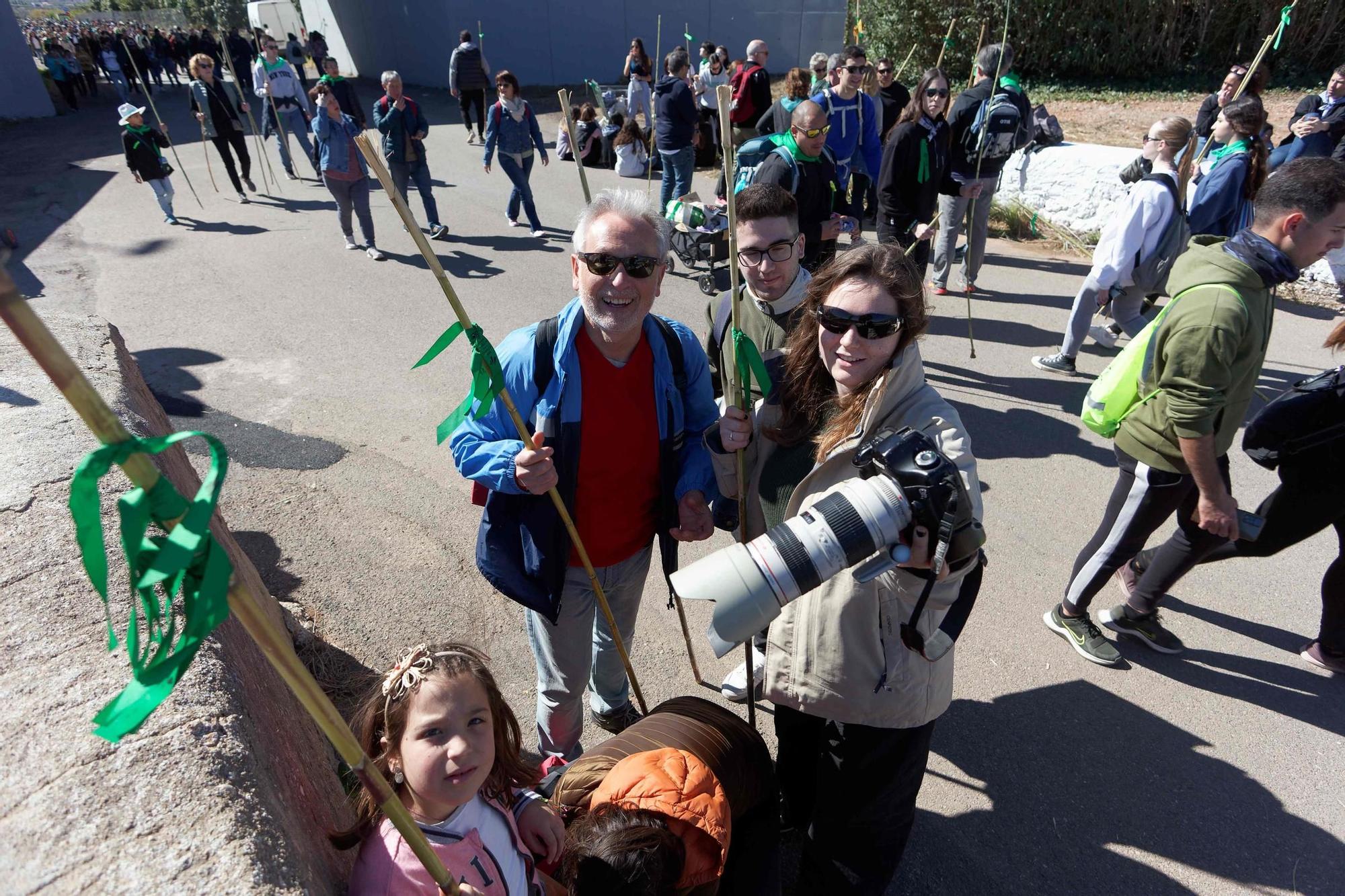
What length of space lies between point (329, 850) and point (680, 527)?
1.32 metres

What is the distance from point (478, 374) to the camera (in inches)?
81.7

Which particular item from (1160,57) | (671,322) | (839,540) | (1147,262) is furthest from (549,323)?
(1160,57)

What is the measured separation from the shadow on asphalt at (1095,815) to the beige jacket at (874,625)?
0.91 metres

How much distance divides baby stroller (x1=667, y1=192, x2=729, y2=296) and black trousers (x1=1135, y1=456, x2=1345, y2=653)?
4222 mm

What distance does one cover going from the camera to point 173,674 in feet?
3.17

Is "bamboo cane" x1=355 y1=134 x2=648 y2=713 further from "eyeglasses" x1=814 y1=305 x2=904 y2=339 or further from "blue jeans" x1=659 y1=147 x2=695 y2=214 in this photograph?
"blue jeans" x1=659 y1=147 x2=695 y2=214

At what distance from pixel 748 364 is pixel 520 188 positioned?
779 cm

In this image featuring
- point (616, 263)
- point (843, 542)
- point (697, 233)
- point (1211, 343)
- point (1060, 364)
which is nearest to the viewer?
point (843, 542)

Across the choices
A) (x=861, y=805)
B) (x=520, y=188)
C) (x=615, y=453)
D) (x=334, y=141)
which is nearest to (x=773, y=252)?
(x=615, y=453)

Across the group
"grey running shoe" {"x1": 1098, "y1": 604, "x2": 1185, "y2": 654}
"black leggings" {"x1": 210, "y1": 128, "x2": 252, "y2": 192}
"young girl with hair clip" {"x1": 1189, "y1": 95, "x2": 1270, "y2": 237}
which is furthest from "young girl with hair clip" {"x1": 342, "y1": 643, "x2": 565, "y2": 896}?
"black leggings" {"x1": 210, "y1": 128, "x2": 252, "y2": 192}

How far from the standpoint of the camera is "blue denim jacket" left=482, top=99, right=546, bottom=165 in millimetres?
8734

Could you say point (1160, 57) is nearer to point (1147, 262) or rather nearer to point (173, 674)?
point (1147, 262)

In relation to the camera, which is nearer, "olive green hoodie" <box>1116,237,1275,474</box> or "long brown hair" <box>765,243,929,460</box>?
"long brown hair" <box>765,243,929,460</box>

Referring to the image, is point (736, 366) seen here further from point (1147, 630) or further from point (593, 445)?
point (1147, 630)
